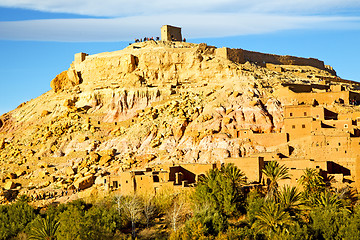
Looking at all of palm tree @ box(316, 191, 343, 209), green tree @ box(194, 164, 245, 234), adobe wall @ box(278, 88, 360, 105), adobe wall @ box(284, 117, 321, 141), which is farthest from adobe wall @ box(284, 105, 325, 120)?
palm tree @ box(316, 191, 343, 209)

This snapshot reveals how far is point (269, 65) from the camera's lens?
275 feet

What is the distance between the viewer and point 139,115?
242 feet

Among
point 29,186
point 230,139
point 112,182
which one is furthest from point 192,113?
point 29,186

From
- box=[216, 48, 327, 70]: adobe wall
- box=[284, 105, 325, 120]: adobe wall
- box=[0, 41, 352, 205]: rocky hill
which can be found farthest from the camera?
box=[216, 48, 327, 70]: adobe wall

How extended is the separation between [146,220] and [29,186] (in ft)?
59.0

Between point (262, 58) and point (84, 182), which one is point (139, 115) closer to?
point (84, 182)

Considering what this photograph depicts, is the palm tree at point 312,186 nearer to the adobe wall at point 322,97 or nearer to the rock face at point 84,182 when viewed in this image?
the adobe wall at point 322,97

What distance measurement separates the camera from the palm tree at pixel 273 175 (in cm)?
5212

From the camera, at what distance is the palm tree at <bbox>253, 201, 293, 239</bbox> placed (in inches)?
1879

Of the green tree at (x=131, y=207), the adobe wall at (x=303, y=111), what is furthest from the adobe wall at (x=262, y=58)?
the green tree at (x=131, y=207)

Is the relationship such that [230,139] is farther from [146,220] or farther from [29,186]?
[29,186]

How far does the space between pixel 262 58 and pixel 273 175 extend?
34585mm

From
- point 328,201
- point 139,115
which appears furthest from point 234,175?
point 139,115

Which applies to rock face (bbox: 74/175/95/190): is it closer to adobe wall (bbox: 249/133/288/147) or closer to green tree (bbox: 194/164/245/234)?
green tree (bbox: 194/164/245/234)
